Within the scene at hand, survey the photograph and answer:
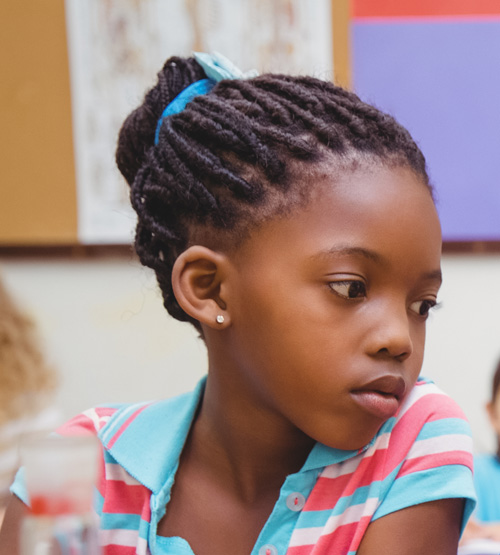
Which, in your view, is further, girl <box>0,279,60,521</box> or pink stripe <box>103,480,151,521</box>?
girl <box>0,279,60,521</box>

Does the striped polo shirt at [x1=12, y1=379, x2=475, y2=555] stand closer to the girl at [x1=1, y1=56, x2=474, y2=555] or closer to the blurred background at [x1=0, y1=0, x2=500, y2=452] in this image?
the girl at [x1=1, y1=56, x2=474, y2=555]

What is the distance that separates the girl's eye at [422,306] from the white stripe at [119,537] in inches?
16.0

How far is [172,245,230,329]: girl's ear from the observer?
0.78m

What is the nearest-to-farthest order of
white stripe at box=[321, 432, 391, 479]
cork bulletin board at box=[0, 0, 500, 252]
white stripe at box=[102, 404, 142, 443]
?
white stripe at box=[321, 432, 391, 479] → white stripe at box=[102, 404, 142, 443] → cork bulletin board at box=[0, 0, 500, 252]

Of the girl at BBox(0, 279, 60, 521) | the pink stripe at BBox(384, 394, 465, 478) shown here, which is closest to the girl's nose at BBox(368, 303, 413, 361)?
the pink stripe at BBox(384, 394, 465, 478)

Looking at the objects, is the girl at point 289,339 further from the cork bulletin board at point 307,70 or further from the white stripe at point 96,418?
the cork bulletin board at point 307,70

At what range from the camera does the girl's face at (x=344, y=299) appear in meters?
0.69

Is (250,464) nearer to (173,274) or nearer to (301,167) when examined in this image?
(173,274)

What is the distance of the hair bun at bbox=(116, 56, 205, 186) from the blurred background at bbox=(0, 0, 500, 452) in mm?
884

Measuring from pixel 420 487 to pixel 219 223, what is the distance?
35 centimetres

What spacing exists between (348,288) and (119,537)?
402 millimetres

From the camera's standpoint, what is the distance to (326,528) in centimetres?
76

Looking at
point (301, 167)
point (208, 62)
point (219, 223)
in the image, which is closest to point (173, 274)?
→ point (219, 223)

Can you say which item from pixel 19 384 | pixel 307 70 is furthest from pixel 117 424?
pixel 307 70
